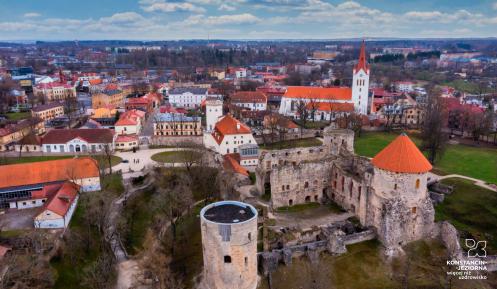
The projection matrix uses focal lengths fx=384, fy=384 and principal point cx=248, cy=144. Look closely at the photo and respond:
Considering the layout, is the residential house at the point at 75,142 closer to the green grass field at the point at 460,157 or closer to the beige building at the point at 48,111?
the beige building at the point at 48,111

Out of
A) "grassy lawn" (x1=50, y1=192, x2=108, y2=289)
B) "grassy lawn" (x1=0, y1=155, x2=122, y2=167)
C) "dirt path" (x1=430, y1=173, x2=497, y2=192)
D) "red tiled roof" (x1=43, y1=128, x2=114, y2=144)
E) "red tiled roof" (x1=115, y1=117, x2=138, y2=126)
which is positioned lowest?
"grassy lawn" (x1=50, y1=192, x2=108, y2=289)

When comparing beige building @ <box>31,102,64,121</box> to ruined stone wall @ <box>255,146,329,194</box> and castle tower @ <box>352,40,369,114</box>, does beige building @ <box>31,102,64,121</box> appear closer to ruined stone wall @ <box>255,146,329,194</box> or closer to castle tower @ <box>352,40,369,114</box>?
ruined stone wall @ <box>255,146,329,194</box>

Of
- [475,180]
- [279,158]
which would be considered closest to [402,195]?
[279,158]

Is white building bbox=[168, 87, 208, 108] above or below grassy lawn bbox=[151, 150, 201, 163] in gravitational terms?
above

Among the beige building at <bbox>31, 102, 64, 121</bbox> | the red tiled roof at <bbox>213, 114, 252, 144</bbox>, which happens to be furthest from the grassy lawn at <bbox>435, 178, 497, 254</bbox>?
the beige building at <bbox>31, 102, 64, 121</bbox>

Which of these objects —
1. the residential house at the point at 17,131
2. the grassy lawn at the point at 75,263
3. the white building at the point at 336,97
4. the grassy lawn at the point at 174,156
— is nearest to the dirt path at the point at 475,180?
the grassy lawn at the point at 174,156

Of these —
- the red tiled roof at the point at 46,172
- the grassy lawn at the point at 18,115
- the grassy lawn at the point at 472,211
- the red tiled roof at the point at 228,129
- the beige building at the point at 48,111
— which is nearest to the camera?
the grassy lawn at the point at 472,211

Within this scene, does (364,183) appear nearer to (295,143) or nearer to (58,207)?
(58,207)
